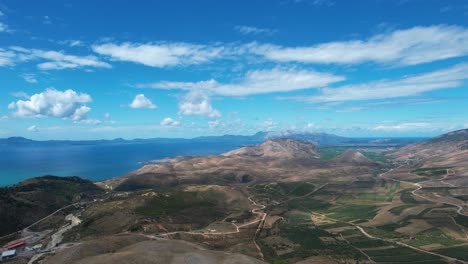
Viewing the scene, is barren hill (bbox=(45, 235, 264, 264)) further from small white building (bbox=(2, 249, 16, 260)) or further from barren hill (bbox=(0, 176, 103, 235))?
barren hill (bbox=(0, 176, 103, 235))

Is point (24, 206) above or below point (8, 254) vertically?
above

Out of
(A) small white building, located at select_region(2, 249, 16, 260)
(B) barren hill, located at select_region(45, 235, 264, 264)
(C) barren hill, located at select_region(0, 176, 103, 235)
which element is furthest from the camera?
(C) barren hill, located at select_region(0, 176, 103, 235)

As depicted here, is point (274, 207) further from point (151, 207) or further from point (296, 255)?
point (296, 255)

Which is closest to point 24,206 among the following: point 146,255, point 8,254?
point 8,254

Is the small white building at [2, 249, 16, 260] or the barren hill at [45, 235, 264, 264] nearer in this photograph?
the barren hill at [45, 235, 264, 264]

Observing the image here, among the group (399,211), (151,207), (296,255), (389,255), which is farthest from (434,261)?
(151,207)

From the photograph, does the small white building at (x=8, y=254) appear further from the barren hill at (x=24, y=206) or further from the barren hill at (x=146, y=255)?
the barren hill at (x=24, y=206)

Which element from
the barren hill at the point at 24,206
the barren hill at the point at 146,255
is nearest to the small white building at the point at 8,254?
the barren hill at the point at 146,255

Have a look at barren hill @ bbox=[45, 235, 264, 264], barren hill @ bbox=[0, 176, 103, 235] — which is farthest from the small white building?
barren hill @ bbox=[0, 176, 103, 235]

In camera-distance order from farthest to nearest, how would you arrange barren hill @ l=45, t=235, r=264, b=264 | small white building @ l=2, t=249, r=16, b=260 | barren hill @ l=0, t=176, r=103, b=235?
barren hill @ l=0, t=176, r=103, b=235
small white building @ l=2, t=249, r=16, b=260
barren hill @ l=45, t=235, r=264, b=264

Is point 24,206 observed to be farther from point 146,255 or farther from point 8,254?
point 146,255

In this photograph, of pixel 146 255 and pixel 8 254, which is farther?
pixel 8 254

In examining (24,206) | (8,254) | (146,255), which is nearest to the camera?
(146,255)
